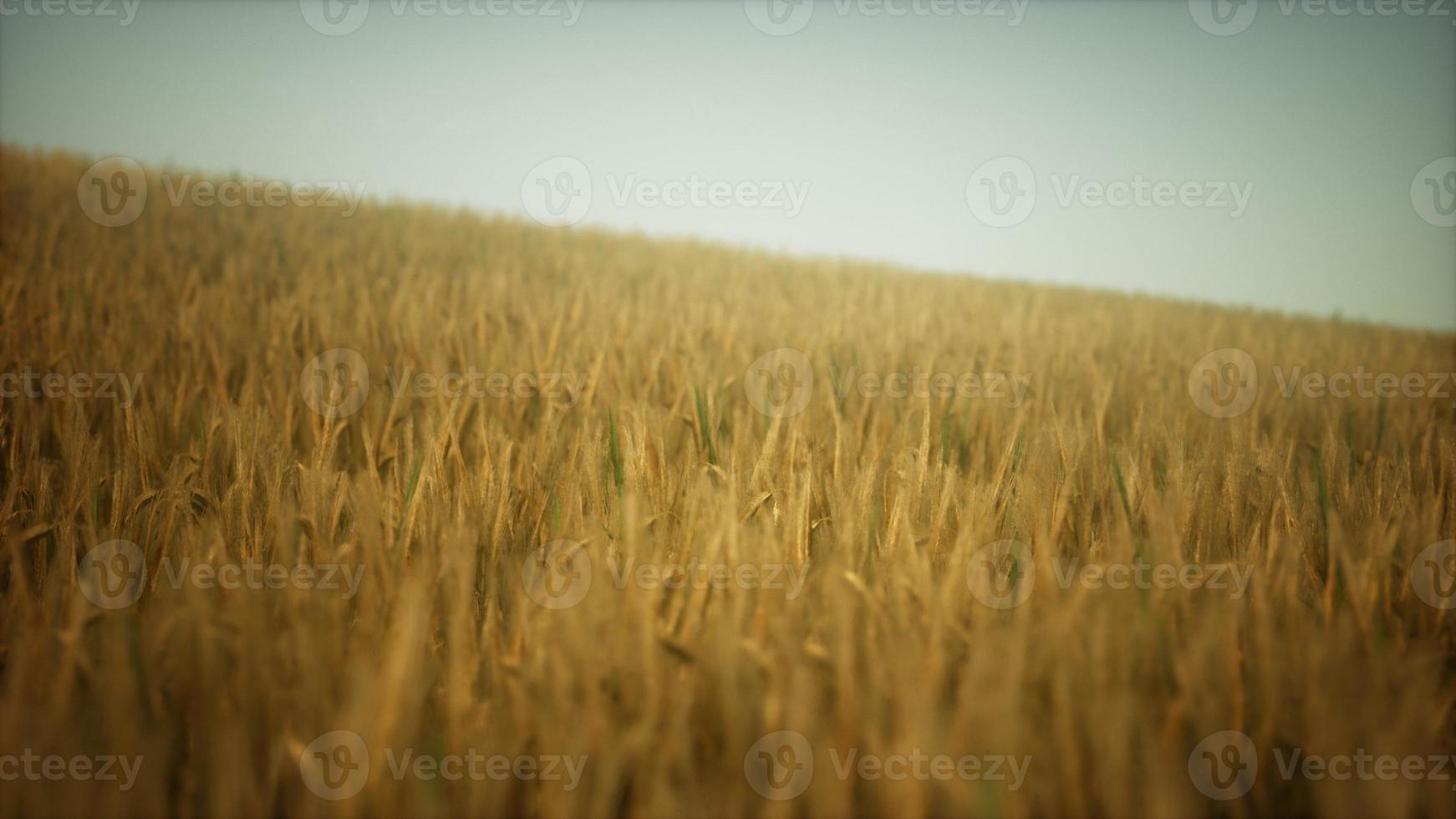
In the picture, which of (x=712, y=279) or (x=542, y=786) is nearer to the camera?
(x=542, y=786)

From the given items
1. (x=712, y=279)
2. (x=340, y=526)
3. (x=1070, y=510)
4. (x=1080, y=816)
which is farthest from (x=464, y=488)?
(x=712, y=279)

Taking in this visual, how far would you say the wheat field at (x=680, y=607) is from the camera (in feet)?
1.42

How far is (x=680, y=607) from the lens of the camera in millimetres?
624

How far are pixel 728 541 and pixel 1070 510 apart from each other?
0.64m

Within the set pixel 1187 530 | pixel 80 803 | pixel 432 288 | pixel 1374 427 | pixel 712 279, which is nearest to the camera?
pixel 80 803

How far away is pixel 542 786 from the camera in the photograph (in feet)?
1.46

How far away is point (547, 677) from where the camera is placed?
50 centimetres

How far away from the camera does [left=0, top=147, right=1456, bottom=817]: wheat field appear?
1.42 ft

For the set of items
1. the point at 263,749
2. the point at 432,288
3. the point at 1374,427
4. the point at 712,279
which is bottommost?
the point at 263,749

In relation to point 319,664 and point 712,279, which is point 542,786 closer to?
point 319,664

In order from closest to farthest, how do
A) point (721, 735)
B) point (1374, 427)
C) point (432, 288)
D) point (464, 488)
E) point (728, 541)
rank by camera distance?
point (721, 735) < point (728, 541) < point (464, 488) < point (1374, 427) < point (432, 288)

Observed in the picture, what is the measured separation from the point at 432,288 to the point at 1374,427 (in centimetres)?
353

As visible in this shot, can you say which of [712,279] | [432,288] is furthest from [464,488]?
[712,279]

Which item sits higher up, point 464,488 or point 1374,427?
point 1374,427
